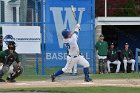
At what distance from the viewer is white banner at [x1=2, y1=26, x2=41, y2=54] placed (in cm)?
1970

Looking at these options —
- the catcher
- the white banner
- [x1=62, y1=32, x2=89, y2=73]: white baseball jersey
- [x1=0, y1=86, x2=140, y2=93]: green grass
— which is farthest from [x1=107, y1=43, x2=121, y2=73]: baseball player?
[x1=0, y1=86, x2=140, y2=93]: green grass

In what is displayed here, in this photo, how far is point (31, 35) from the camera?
65.3 ft

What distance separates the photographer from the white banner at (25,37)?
64.6 feet

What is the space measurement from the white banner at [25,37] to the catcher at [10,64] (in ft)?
12.2

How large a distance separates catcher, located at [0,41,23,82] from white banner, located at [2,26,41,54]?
372 centimetres

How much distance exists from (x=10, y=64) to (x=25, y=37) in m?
3.96

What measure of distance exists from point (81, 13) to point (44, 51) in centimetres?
220

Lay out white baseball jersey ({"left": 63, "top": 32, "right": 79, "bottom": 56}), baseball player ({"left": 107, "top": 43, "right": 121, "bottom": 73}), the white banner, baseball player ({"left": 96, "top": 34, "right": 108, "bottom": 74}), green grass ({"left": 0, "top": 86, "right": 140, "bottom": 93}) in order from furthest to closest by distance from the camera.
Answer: baseball player ({"left": 107, "top": 43, "right": 121, "bottom": 73}) < baseball player ({"left": 96, "top": 34, "right": 108, "bottom": 74}) < the white banner < white baseball jersey ({"left": 63, "top": 32, "right": 79, "bottom": 56}) < green grass ({"left": 0, "top": 86, "right": 140, "bottom": 93})

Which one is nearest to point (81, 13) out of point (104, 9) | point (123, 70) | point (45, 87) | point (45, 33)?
point (45, 33)

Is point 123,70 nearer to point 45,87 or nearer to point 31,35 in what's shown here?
point 31,35

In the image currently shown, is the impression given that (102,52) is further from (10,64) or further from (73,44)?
(73,44)

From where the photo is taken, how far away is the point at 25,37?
1986cm

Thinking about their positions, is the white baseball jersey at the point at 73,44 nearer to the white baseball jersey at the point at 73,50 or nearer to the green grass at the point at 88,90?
the white baseball jersey at the point at 73,50

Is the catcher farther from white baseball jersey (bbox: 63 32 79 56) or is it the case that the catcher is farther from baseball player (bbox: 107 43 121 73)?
baseball player (bbox: 107 43 121 73)
